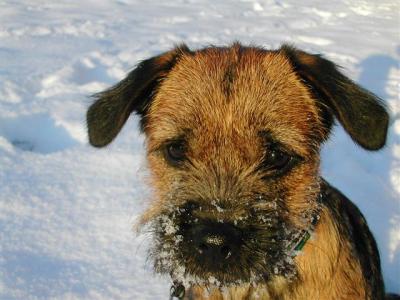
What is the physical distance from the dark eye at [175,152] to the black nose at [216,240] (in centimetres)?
45

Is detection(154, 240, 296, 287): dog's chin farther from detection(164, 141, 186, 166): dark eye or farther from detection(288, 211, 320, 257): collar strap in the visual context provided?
detection(164, 141, 186, 166): dark eye

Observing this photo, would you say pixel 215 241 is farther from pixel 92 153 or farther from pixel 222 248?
pixel 92 153

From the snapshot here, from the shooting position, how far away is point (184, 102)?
6.96ft

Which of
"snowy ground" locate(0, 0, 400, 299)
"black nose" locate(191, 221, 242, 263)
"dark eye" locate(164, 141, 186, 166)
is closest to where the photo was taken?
"black nose" locate(191, 221, 242, 263)

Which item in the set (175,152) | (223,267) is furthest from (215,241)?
(175,152)

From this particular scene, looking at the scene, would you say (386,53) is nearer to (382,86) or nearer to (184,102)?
(382,86)

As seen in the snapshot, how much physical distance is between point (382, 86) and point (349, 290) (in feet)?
12.0

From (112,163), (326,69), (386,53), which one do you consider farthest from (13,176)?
(386,53)

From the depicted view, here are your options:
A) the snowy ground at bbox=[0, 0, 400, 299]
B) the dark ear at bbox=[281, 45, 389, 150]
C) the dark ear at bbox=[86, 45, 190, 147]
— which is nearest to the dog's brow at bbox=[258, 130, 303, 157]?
the dark ear at bbox=[281, 45, 389, 150]

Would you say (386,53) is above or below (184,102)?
below

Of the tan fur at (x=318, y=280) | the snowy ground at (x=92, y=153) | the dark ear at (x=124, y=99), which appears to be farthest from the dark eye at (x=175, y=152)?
the tan fur at (x=318, y=280)

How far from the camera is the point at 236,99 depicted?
2.05 m

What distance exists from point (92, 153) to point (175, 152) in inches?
73.5

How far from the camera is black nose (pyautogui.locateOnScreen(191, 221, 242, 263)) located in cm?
171
